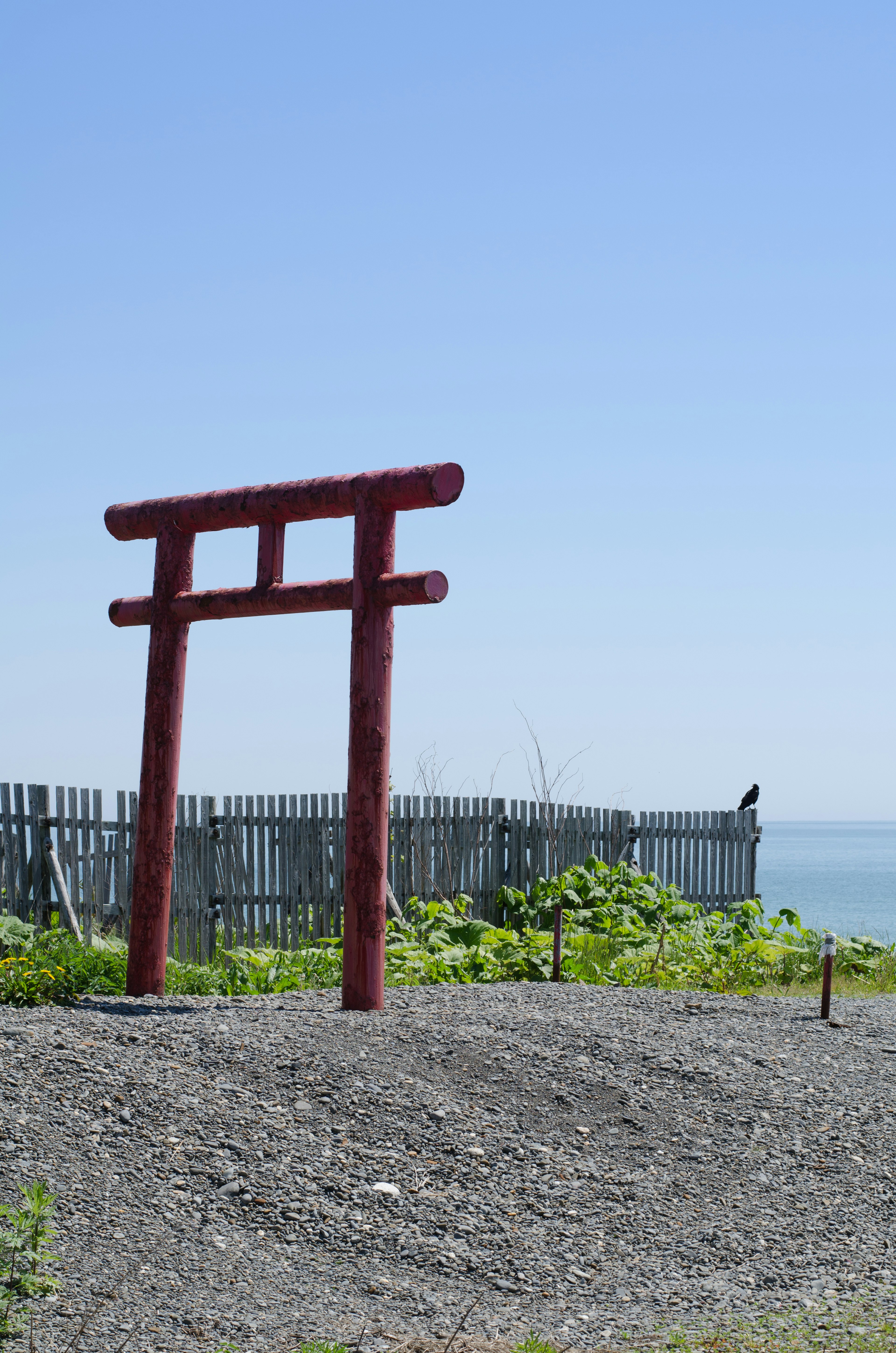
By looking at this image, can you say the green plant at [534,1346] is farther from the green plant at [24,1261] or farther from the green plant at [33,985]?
the green plant at [33,985]

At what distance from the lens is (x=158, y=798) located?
7801 mm

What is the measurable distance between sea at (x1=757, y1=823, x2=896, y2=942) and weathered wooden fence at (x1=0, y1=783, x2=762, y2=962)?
10.6 ft

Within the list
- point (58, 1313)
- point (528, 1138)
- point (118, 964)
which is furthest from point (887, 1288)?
point (118, 964)

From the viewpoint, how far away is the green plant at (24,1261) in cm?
354

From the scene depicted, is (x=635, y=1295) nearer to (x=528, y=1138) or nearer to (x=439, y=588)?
(x=528, y=1138)

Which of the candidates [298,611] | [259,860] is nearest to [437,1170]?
[298,611]

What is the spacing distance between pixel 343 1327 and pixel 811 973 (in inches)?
292

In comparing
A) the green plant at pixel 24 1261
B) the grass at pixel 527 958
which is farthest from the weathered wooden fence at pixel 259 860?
the green plant at pixel 24 1261

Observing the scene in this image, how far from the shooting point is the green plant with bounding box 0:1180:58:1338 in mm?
3537

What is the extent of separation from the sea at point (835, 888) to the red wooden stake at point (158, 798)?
6.75 metres

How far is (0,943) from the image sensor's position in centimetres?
970

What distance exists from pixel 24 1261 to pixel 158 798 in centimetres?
421

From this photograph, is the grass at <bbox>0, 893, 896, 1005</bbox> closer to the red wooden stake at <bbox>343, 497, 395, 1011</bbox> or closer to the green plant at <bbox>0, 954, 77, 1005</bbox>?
the green plant at <bbox>0, 954, 77, 1005</bbox>

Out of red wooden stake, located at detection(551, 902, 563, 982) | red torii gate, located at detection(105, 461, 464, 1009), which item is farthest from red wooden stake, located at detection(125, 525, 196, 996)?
red wooden stake, located at detection(551, 902, 563, 982)
